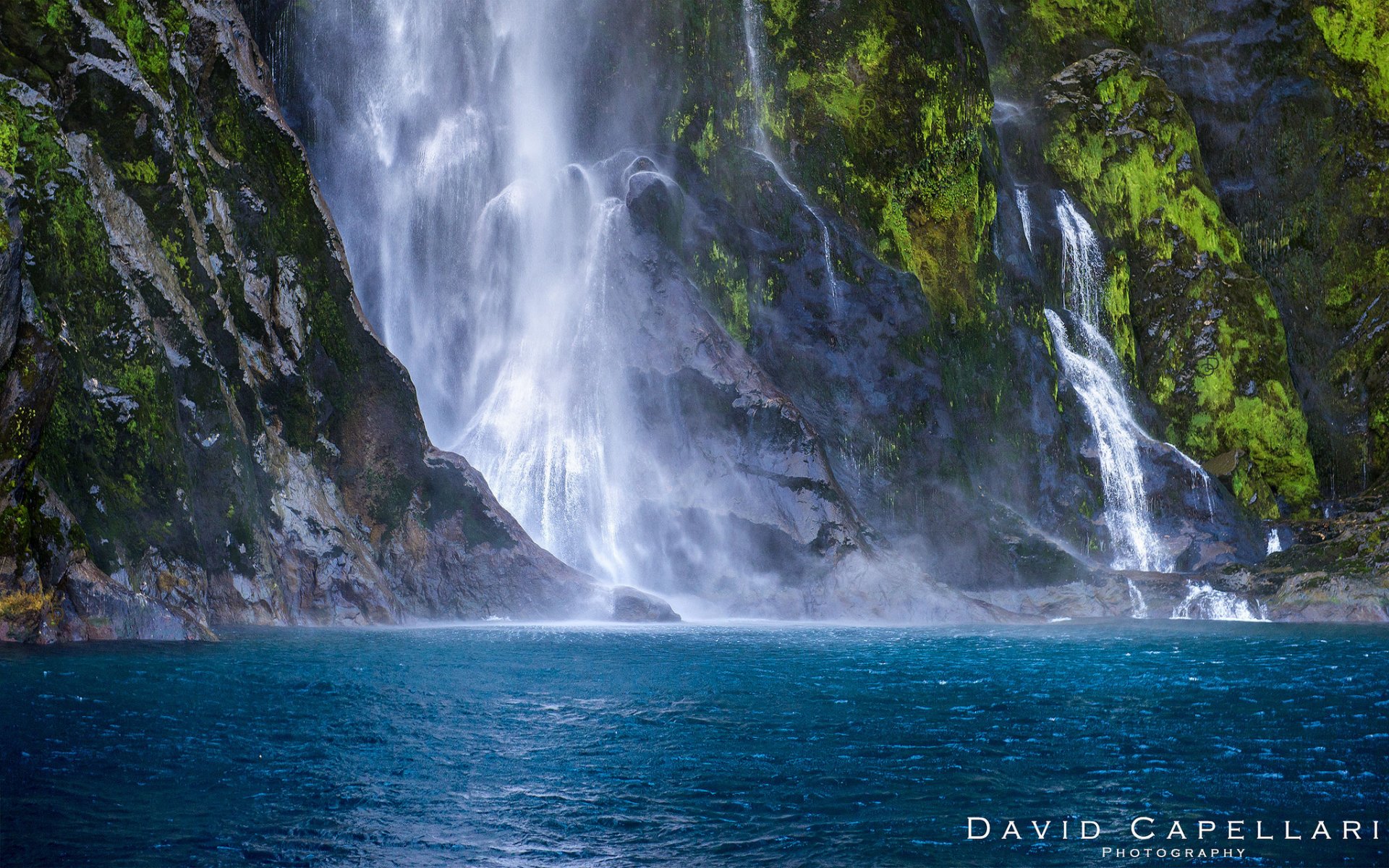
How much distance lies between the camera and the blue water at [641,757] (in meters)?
8.19

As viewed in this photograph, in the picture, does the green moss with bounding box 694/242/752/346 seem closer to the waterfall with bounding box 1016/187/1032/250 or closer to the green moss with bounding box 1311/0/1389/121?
the waterfall with bounding box 1016/187/1032/250

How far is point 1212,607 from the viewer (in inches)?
1393

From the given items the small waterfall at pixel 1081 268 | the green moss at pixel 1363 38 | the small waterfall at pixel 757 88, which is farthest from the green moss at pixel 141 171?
the green moss at pixel 1363 38

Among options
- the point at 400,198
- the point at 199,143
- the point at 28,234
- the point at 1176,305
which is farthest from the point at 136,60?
the point at 1176,305

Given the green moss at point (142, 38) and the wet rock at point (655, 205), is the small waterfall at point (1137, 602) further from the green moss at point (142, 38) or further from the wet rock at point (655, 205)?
the green moss at point (142, 38)

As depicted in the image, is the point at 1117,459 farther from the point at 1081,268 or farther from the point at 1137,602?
the point at 1081,268

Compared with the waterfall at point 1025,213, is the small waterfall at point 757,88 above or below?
above

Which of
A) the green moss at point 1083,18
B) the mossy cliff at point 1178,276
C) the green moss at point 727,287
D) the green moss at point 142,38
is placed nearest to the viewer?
the green moss at point 142,38

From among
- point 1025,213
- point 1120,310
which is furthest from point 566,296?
point 1120,310

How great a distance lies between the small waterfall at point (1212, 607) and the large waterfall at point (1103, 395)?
3.85m

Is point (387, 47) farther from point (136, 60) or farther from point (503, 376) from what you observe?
point (136, 60)

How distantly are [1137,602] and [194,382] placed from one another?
91.4 feet

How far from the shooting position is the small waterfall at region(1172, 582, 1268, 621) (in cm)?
3494

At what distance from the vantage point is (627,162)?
40844mm
